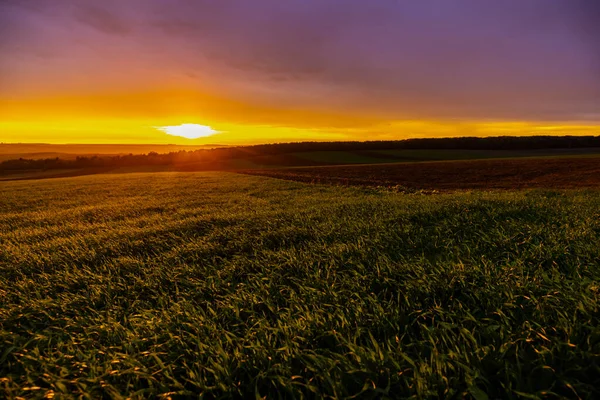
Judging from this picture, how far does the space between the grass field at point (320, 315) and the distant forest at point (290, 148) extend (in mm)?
70630

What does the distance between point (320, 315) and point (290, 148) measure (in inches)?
3528

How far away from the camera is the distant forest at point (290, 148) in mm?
71375

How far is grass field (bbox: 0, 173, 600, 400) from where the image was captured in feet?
6.21

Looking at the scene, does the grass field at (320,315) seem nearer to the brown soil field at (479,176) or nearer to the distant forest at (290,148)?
the brown soil field at (479,176)

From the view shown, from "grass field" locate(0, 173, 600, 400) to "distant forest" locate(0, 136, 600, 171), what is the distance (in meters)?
70.6

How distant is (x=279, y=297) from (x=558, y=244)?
12.5 feet

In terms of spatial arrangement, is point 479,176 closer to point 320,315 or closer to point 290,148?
point 320,315

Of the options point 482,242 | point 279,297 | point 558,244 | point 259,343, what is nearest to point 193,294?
point 279,297

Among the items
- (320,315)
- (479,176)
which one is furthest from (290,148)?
(320,315)

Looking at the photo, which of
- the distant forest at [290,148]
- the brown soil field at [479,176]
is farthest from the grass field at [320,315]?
the distant forest at [290,148]

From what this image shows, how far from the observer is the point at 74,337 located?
262 centimetres

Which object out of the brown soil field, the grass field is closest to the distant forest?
the brown soil field

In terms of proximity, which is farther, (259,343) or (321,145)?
(321,145)

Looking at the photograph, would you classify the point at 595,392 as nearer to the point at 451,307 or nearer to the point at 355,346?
the point at 451,307
